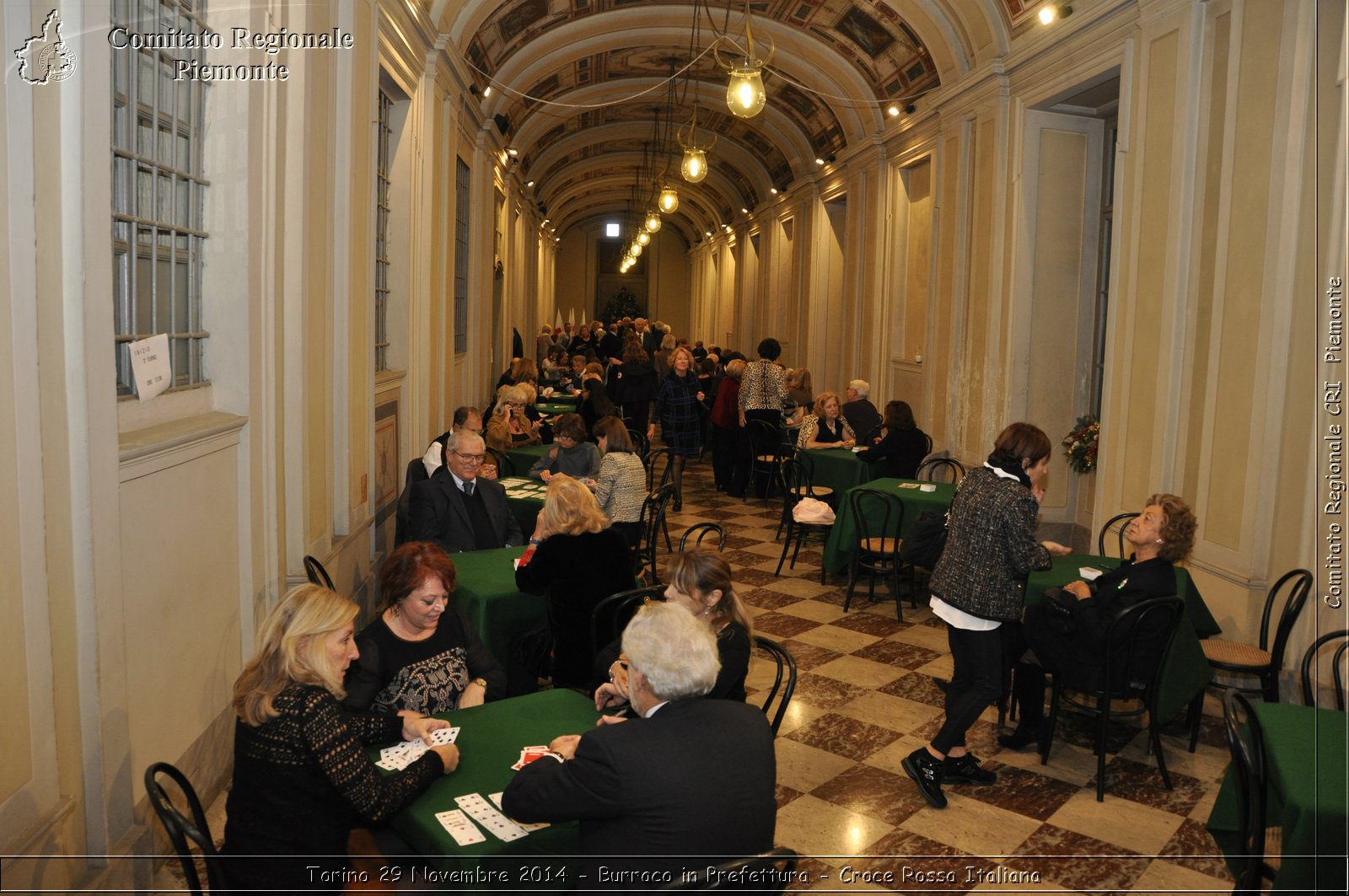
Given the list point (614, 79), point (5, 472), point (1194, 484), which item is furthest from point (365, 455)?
point (614, 79)

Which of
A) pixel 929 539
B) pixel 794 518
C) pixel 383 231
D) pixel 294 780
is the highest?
pixel 383 231

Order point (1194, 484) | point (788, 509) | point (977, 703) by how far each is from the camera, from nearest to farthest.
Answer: point (977, 703) → point (1194, 484) → point (788, 509)

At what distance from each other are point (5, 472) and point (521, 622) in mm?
2525

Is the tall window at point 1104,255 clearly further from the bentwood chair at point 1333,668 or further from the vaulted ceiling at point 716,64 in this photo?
the bentwood chair at point 1333,668

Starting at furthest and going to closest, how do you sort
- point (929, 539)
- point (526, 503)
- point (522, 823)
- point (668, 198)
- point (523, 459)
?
point (668, 198) → point (523, 459) → point (526, 503) → point (929, 539) → point (522, 823)

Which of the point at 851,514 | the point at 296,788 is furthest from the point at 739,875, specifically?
the point at 851,514

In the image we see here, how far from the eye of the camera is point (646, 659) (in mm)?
2336

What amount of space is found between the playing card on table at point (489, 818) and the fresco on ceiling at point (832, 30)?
8.16 meters

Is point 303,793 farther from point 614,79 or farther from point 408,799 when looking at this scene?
point 614,79

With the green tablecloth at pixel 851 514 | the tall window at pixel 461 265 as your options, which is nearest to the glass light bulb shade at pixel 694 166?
the tall window at pixel 461 265

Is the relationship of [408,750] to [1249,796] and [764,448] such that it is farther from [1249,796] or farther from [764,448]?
[764,448]

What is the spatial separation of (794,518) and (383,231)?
142 inches

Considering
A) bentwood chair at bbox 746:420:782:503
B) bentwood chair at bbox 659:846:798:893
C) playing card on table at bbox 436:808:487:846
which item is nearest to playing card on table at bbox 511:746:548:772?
playing card on table at bbox 436:808:487:846

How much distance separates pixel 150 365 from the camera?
3137 mm
